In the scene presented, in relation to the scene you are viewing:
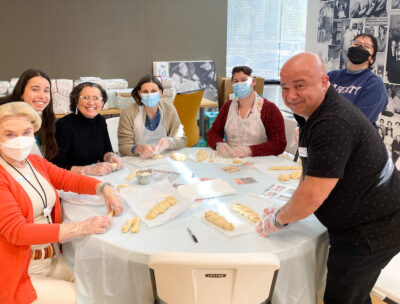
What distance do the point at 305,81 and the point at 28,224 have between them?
1.28m

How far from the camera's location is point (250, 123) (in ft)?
9.21

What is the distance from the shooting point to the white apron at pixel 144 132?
2842 millimetres

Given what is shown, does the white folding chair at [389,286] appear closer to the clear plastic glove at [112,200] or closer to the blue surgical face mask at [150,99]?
the clear plastic glove at [112,200]

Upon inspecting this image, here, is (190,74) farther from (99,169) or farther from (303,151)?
(303,151)

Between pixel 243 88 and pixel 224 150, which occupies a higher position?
pixel 243 88

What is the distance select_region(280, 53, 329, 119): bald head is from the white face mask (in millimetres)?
1173

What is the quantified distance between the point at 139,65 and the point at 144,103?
9.45 ft

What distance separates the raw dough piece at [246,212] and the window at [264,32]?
5.01 metres

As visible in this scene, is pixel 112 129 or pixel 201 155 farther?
pixel 112 129

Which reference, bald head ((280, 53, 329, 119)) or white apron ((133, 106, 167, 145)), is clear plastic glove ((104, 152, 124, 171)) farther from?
bald head ((280, 53, 329, 119))

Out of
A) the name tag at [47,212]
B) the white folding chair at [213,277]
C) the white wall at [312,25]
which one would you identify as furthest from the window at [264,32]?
the white folding chair at [213,277]

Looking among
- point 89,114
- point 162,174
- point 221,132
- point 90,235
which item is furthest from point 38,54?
point 90,235

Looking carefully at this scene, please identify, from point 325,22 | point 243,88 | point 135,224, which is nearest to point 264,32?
point 325,22

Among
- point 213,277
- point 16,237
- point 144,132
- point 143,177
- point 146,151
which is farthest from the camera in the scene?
point 144,132
